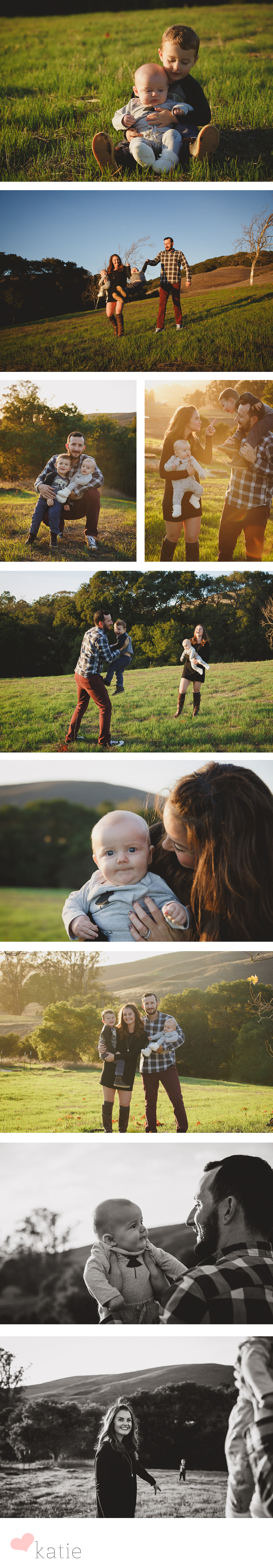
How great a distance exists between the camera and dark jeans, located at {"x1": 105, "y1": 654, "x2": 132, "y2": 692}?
11.4 feet

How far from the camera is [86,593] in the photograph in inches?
138

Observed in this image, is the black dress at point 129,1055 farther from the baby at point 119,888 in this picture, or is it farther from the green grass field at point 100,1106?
the baby at point 119,888

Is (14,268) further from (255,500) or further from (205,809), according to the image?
(205,809)

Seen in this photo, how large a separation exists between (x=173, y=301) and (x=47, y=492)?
895mm

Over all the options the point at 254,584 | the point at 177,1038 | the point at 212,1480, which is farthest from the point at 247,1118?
the point at 254,584

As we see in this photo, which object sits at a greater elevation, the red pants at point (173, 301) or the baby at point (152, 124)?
the baby at point (152, 124)

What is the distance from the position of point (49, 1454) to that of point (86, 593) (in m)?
2.99

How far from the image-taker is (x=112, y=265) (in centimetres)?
349

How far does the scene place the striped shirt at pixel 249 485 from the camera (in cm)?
350

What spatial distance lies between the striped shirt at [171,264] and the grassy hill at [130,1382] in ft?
12.7

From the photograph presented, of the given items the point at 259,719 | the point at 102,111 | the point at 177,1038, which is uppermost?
the point at 102,111

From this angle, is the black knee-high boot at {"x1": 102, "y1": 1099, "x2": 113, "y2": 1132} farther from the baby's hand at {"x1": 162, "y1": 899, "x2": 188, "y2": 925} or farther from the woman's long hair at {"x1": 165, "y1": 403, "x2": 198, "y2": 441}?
the woman's long hair at {"x1": 165, "y1": 403, "x2": 198, "y2": 441}

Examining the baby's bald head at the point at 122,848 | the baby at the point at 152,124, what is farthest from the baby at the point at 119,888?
the baby at the point at 152,124
